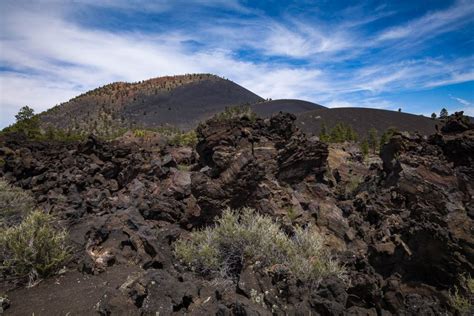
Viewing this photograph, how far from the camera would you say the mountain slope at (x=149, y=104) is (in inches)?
2576

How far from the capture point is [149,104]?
7762cm

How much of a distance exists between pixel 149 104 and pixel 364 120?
152 feet

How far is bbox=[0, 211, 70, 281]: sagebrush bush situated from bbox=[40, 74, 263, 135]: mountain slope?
4751cm

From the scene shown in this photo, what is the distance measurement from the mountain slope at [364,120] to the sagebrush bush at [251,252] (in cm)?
5004

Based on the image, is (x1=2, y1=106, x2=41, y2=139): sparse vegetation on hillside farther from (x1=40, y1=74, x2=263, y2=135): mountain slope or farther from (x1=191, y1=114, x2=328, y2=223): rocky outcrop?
(x1=191, y1=114, x2=328, y2=223): rocky outcrop

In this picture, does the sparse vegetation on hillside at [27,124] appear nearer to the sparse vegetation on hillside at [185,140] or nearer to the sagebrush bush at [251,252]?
the sparse vegetation on hillside at [185,140]

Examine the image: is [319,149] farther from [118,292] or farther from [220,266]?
[118,292]

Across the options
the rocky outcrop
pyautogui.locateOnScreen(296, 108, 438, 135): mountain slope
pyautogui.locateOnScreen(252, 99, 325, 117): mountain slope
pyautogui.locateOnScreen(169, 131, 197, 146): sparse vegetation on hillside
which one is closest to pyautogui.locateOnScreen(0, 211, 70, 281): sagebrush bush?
the rocky outcrop

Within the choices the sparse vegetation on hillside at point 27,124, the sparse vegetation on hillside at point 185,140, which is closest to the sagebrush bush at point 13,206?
the sparse vegetation on hillside at point 185,140

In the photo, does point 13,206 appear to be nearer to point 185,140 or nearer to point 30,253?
point 30,253

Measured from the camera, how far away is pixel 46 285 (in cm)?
636

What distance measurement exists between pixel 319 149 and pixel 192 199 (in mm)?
5112

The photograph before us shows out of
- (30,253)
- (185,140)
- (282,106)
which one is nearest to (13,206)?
(30,253)

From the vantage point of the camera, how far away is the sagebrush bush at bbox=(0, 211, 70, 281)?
6.50 m
